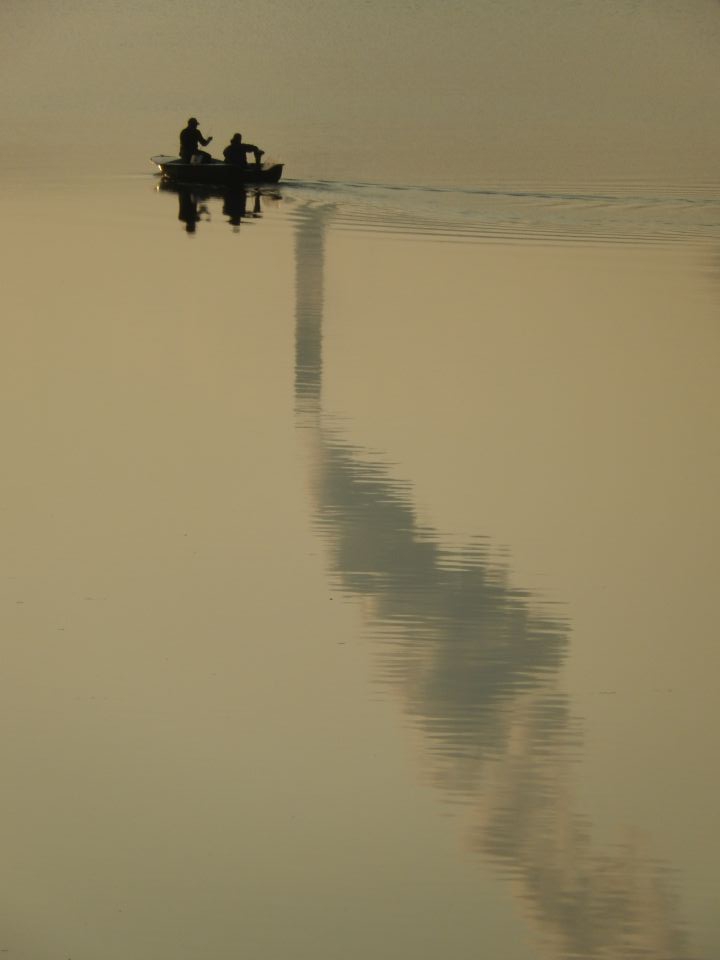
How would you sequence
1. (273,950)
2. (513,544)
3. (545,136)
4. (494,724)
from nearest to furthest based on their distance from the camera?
(273,950), (494,724), (513,544), (545,136)

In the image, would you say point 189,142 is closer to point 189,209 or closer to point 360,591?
point 189,209

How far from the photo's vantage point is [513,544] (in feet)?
26.3

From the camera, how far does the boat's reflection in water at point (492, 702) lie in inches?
209

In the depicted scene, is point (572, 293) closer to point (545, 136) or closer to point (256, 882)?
point (256, 882)

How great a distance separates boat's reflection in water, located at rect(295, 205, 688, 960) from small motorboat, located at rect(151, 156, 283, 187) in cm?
1128

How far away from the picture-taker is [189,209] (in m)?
19.8

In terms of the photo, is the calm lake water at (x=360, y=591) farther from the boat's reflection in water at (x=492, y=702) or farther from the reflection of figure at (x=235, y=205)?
the reflection of figure at (x=235, y=205)

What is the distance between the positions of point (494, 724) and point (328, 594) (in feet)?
4.22

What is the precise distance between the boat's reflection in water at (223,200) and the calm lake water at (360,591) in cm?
136

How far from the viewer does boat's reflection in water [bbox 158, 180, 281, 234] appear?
Answer: 18.9m

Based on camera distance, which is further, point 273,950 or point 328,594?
point 328,594

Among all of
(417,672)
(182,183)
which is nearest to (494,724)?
(417,672)

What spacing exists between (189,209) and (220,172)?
0.91m

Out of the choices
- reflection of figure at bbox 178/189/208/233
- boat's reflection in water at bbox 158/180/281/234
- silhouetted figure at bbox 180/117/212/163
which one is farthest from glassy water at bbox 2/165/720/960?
silhouetted figure at bbox 180/117/212/163
